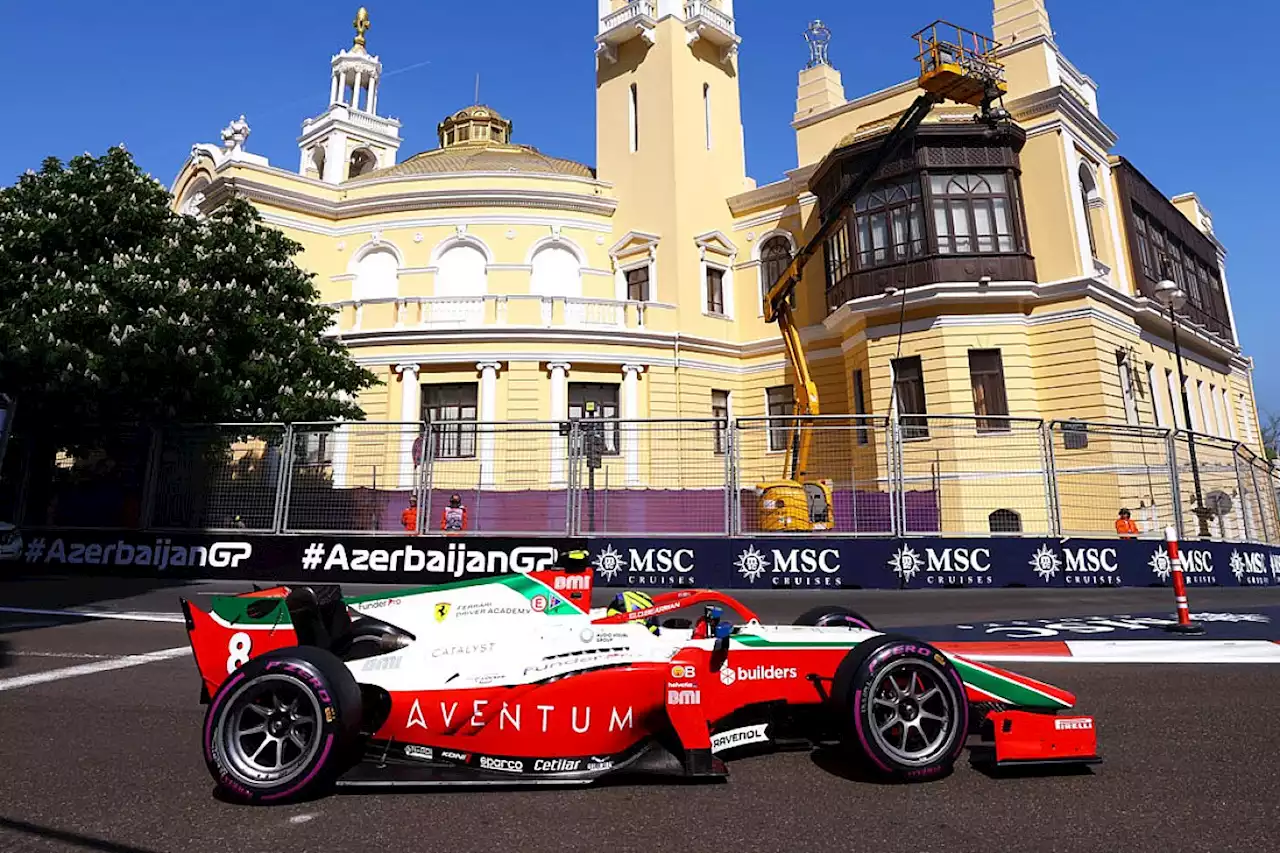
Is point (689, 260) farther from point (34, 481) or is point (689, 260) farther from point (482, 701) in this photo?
point (482, 701)

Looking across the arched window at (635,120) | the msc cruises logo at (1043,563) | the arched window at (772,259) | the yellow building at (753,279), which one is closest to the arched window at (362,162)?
the yellow building at (753,279)

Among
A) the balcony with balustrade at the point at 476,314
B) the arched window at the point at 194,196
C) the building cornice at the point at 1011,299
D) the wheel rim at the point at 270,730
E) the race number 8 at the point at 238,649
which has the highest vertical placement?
the arched window at the point at 194,196

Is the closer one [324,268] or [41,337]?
[41,337]

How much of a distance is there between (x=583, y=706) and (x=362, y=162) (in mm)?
55059

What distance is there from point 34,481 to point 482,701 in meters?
15.6

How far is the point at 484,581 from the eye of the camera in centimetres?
422

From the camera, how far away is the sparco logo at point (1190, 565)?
40.8ft

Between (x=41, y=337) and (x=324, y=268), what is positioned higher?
(x=324, y=268)

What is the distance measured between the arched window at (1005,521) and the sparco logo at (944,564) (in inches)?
61.3

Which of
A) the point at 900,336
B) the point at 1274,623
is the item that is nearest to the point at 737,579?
the point at 1274,623

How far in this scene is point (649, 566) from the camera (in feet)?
40.9

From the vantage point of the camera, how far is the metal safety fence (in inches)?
495

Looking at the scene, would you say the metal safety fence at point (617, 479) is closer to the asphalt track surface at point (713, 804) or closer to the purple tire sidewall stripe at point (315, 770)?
the asphalt track surface at point (713, 804)

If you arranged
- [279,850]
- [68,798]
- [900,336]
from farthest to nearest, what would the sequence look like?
1. [900,336]
2. [68,798]
3. [279,850]
